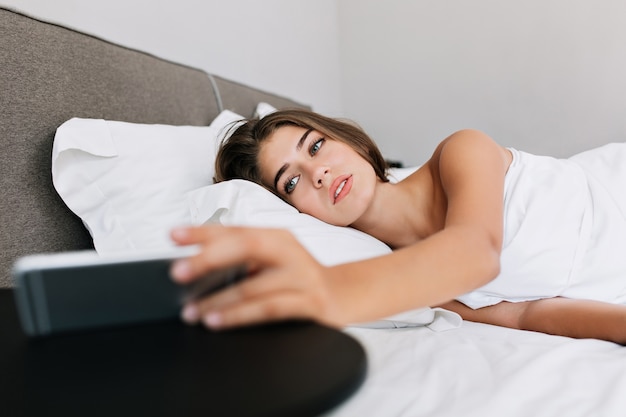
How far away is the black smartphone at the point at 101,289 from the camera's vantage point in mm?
409

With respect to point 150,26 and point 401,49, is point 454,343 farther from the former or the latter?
point 401,49

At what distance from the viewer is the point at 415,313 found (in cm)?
100

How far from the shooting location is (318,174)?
1.24 meters

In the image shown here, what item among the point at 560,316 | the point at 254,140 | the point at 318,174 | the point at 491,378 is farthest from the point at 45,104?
the point at 560,316

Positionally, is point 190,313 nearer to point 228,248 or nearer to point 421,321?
point 228,248

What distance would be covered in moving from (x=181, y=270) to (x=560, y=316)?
971mm

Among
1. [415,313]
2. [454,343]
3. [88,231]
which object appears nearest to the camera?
[454,343]

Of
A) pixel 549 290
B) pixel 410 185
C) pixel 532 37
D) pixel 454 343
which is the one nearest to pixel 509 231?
pixel 549 290

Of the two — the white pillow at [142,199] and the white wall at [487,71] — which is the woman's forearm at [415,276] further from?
the white wall at [487,71]

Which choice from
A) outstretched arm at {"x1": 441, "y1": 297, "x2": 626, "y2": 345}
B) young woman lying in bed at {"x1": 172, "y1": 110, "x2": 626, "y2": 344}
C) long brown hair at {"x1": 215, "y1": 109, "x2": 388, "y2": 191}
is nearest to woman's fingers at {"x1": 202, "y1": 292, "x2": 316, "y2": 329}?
young woman lying in bed at {"x1": 172, "y1": 110, "x2": 626, "y2": 344}

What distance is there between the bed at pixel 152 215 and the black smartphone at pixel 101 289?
0.31m

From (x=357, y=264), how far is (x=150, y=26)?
1.47m

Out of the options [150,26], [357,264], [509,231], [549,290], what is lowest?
[549,290]

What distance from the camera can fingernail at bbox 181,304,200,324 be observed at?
1.41 ft
